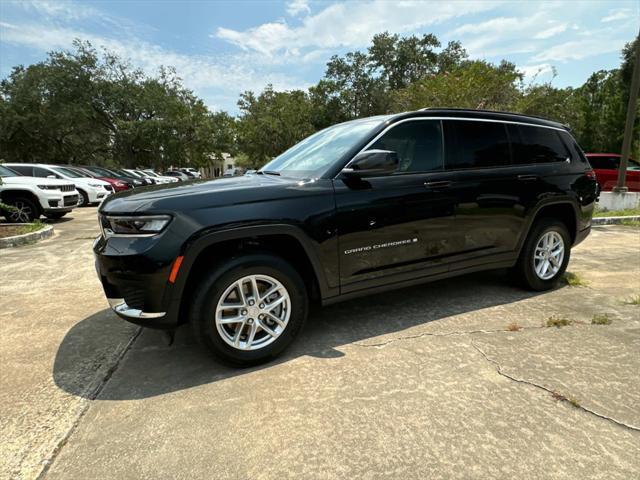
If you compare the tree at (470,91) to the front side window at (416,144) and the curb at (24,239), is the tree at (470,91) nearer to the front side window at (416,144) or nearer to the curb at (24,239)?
the front side window at (416,144)

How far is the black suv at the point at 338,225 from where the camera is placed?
8.71 feet

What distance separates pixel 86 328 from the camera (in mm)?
3598

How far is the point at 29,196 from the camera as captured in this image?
9648 mm

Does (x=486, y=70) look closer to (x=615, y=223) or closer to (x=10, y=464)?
(x=615, y=223)

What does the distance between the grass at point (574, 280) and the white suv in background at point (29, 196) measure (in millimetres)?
10609

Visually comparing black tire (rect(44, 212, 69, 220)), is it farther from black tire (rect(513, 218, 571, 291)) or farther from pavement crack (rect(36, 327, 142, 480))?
black tire (rect(513, 218, 571, 291))

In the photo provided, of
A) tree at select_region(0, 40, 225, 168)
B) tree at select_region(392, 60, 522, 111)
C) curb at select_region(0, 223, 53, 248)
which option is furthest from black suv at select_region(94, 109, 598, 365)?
tree at select_region(0, 40, 225, 168)

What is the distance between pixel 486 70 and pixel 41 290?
1640 centimetres

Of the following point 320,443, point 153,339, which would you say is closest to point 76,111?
point 153,339

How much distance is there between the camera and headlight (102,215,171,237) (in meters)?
2.61

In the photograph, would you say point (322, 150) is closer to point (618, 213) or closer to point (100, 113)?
point (618, 213)

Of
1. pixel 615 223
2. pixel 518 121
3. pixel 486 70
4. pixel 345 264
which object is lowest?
pixel 615 223

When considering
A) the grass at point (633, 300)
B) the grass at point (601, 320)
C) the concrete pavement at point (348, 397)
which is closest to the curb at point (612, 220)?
the grass at point (633, 300)

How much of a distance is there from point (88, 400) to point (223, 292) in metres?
1.04
